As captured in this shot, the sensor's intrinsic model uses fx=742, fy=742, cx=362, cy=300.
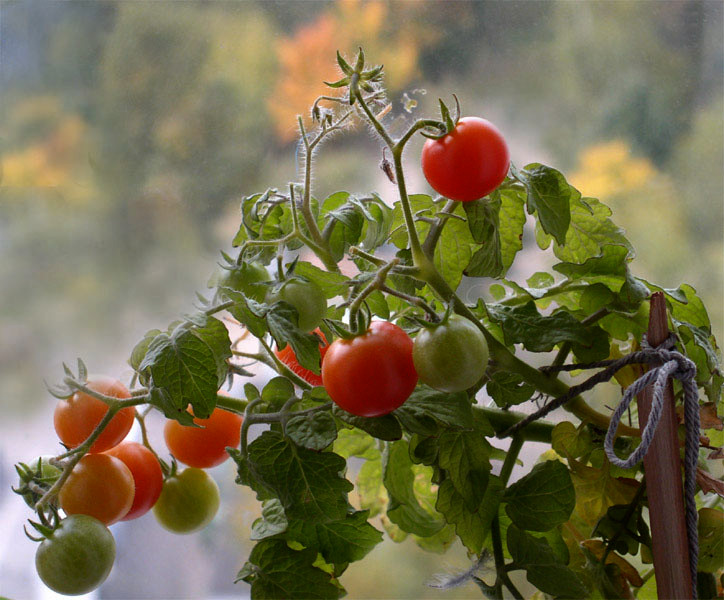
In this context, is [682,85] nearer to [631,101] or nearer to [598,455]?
[631,101]

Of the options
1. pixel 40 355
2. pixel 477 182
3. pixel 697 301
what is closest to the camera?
pixel 477 182

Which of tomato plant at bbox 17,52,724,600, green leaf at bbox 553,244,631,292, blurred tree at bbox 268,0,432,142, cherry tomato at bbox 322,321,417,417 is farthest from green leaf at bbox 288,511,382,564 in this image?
blurred tree at bbox 268,0,432,142

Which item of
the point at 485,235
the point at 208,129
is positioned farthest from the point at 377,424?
the point at 208,129

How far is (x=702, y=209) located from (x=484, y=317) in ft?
1.47

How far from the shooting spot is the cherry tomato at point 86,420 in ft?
1.54

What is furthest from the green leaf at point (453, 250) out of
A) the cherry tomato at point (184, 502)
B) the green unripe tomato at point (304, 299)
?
the cherry tomato at point (184, 502)

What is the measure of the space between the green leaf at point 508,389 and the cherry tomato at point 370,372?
82mm

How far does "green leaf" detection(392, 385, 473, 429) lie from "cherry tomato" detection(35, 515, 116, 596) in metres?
0.19

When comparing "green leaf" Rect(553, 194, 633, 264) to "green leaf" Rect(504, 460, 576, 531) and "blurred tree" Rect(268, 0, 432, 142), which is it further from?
"blurred tree" Rect(268, 0, 432, 142)

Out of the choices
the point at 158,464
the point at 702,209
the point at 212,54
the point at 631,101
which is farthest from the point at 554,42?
the point at 158,464

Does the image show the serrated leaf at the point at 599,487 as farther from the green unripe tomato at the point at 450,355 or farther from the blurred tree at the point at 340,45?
the blurred tree at the point at 340,45

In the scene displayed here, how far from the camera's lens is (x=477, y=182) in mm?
430

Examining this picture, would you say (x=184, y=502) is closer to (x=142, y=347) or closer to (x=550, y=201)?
(x=142, y=347)

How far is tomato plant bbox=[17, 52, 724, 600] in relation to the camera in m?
0.42
